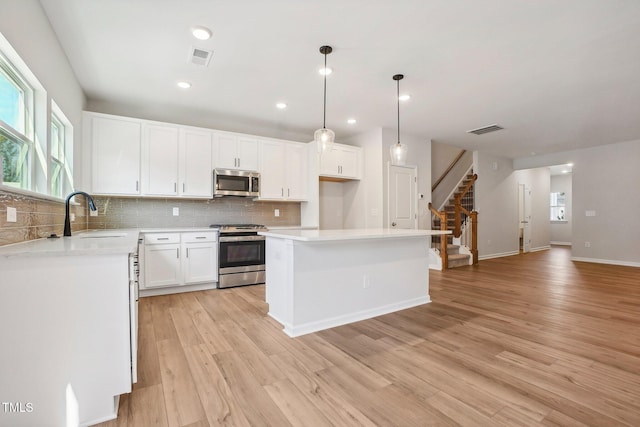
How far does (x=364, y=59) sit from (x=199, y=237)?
3.16 m

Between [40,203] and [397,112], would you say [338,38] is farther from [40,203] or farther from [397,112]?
[40,203]

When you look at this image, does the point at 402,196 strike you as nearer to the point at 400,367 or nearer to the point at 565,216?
the point at 400,367

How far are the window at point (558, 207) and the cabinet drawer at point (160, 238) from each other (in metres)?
12.5

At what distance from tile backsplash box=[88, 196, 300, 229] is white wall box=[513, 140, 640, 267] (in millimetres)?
6726

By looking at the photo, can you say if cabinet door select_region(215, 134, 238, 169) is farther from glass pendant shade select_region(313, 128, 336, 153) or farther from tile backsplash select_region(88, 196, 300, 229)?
glass pendant shade select_region(313, 128, 336, 153)

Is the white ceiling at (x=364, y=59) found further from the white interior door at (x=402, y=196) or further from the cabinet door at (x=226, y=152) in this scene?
the white interior door at (x=402, y=196)

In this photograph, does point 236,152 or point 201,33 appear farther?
point 236,152

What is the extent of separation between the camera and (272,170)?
16.8 ft

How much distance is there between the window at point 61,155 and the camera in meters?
3.13

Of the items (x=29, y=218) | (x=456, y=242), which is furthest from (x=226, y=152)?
(x=456, y=242)

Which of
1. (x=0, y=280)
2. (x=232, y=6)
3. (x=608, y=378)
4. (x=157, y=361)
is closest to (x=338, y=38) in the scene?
(x=232, y=6)

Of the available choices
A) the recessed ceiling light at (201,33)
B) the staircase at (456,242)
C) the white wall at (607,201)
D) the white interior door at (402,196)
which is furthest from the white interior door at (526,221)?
the recessed ceiling light at (201,33)

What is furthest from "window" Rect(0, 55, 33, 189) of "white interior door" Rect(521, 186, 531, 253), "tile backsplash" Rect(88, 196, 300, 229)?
"white interior door" Rect(521, 186, 531, 253)

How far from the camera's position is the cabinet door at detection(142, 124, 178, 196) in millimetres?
4184
